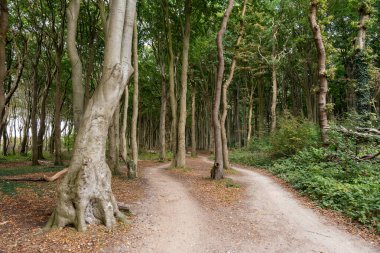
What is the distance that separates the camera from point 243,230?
232 inches

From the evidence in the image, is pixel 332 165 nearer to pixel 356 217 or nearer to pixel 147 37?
pixel 356 217

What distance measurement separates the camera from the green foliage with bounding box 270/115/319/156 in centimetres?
1441

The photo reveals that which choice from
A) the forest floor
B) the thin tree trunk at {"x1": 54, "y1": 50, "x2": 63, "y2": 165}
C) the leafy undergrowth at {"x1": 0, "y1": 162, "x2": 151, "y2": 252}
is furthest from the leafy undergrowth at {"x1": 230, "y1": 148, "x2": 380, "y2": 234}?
the thin tree trunk at {"x1": 54, "y1": 50, "x2": 63, "y2": 165}

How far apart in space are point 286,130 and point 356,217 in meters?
9.39

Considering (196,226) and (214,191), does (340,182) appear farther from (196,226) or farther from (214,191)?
(196,226)

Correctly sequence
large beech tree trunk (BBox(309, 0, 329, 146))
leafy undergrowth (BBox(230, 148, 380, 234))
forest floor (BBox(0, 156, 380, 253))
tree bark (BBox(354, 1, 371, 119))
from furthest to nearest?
tree bark (BBox(354, 1, 371, 119))
large beech tree trunk (BBox(309, 0, 329, 146))
leafy undergrowth (BBox(230, 148, 380, 234))
forest floor (BBox(0, 156, 380, 253))

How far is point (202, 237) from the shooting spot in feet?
18.0

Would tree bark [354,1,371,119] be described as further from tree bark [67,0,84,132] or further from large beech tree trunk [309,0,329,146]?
tree bark [67,0,84,132]

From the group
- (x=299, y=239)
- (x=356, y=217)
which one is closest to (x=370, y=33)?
(x=356, y=217)

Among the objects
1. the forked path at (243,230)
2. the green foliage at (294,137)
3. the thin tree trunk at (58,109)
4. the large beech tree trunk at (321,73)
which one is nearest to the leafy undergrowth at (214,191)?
the forked path at (243,230)

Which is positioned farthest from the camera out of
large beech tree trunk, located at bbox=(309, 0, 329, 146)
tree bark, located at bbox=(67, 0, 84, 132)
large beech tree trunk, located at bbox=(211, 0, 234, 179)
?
large beech tree trunk, located at bbox=(309, 0, 329, 146)

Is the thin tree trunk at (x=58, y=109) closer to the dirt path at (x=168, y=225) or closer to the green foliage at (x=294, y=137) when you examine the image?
the dirt path at (x=168, y=225)

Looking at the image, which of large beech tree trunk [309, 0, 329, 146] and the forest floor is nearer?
the forest floor

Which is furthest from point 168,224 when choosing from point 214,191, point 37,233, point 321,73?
point 321,73
